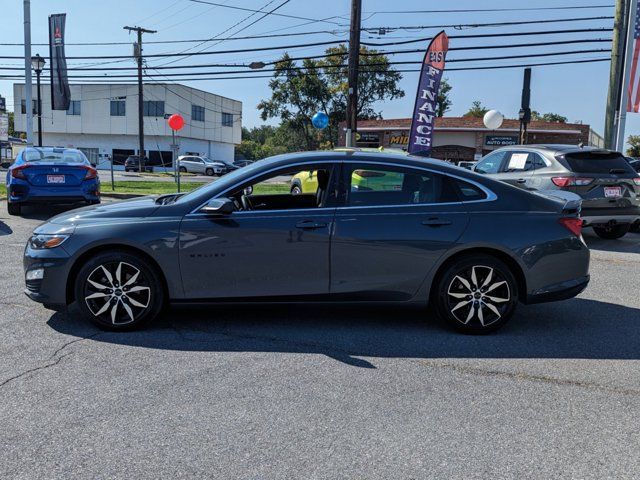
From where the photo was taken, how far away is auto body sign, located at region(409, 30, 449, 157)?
15477 mm

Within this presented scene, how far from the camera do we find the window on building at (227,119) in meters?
64.2

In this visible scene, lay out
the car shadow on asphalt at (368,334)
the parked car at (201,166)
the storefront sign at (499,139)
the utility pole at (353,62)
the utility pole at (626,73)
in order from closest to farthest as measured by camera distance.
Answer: the car shadow on asphalt at (368,334) < the utility pole at (626,73) < the utility pole at (353,62) < the storefront sign at (499,139) < the parked car at (201,166)

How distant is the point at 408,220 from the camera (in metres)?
4.86

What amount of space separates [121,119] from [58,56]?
35.9 meters

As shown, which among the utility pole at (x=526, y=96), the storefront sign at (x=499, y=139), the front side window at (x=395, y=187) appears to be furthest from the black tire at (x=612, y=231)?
the storefront sign at (x=499, y=139)

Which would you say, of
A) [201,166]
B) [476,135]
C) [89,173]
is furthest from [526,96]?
[201,166]

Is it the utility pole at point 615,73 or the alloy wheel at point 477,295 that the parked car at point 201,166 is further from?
the alloy wheel at point 477,295

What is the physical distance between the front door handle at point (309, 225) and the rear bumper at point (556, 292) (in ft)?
6.18

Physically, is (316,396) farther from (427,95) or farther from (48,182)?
(427,95)

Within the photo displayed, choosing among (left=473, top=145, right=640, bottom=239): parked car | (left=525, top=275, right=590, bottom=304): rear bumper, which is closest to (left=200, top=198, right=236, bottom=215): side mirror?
(left=525, top=275, right=590, bottom=304): rear bumper

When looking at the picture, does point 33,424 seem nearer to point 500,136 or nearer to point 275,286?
point 275,286

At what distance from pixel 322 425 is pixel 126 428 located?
1084 mm

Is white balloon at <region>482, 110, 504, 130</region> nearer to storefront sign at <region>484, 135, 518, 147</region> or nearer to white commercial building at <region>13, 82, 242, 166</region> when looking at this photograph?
storefront sign at <region>484, 135, 518, 147</region>

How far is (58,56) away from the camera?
23.1m
